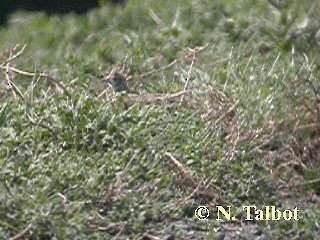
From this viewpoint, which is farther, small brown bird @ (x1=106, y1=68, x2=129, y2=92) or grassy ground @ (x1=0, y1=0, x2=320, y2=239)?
Result: small brown bird @ (x1=106, y1=68, x2=129, y2=92)

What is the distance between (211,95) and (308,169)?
621 millimetres

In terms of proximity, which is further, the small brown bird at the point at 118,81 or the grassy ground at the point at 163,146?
the small brown bird at the point at 118,81

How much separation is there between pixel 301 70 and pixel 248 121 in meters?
0.57

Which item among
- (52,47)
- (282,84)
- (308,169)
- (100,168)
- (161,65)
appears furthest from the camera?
(52,47)

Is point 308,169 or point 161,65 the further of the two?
point 161,65

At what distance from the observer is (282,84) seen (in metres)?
5.90

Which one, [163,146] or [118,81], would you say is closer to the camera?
[163,146]

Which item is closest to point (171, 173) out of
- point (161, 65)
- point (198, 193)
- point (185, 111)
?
point (198, 193)

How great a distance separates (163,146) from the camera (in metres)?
5.42

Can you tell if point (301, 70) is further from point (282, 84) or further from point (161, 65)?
point (161, 65)

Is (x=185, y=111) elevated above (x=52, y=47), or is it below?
above

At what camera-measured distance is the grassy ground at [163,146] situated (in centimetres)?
496

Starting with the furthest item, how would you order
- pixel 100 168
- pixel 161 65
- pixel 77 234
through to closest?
pixel 161 65, pixel 100 168, pixel 77 234

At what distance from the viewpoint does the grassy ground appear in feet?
16.3
